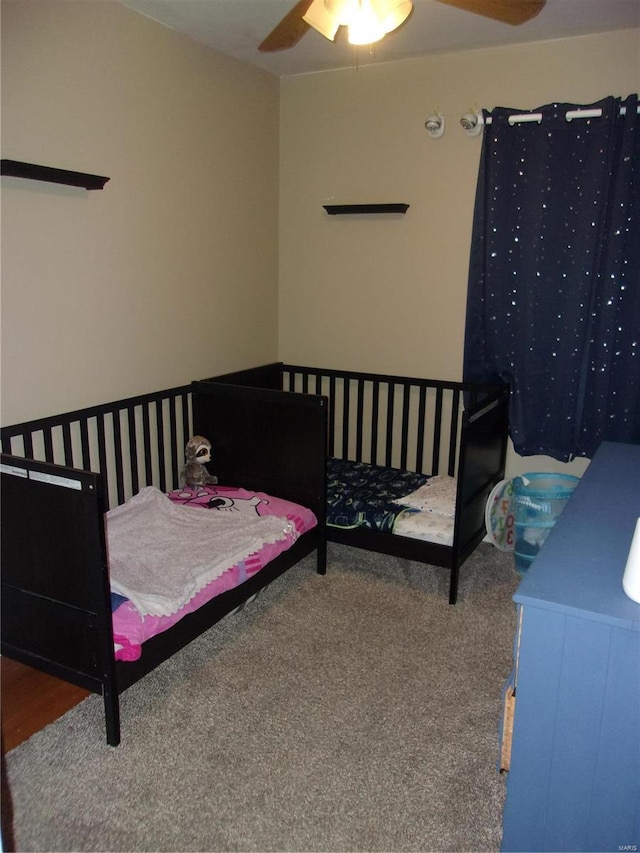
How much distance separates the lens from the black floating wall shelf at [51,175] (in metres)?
2.15

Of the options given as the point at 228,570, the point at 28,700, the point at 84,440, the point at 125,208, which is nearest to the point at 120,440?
the point at 84,440

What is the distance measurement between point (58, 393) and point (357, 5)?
5.69ft

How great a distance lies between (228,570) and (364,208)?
2083mm

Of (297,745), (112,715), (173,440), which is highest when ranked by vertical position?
(173,440)

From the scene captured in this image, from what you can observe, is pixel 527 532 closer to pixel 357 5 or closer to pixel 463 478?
pixel 463 478

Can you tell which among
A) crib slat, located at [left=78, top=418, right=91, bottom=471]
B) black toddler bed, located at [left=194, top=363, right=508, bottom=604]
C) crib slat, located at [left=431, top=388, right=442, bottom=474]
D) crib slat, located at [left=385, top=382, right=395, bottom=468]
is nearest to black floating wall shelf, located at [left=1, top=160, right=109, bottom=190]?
crib slat, located at [left=78, top=418, right=91, bottom=471]

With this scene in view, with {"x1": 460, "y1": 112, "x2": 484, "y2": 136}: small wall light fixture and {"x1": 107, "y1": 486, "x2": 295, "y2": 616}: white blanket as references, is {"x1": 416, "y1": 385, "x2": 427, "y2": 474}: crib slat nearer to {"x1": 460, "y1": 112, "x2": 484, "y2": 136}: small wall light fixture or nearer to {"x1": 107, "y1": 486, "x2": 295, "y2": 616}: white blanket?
{"x1": 107, "y1": 486, "x2": 295, "y2": 616}: white blanket

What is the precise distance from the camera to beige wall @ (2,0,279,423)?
2.33 meters

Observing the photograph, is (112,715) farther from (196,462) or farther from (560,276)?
(560,276)

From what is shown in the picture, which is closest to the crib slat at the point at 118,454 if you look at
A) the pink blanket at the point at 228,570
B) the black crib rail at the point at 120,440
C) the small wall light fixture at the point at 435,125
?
the black crib rail at the point at 120,440

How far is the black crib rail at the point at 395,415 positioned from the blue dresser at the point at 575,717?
2.02 metres

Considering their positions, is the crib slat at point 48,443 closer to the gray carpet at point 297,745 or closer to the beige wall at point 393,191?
the gray carpet at point 297,745

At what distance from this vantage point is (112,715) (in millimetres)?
1870

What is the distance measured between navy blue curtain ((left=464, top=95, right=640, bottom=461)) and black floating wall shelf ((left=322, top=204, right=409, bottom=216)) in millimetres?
422
